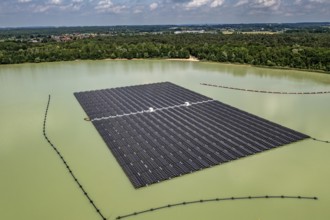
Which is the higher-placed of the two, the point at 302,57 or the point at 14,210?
the point at 302,57

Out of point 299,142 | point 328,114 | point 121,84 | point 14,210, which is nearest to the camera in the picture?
point 14,210

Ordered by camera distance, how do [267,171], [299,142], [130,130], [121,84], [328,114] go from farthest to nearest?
[121,84]
[328,114]
[130,130]
[299,142]
[267,171]

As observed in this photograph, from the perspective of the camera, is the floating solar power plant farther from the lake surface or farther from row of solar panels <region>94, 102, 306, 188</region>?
the lake surface

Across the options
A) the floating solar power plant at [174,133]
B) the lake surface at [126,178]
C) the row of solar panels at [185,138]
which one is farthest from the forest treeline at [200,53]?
the row of solar panels at [185,138]

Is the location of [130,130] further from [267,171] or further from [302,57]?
[302,57]

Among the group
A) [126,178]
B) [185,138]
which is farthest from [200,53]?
[126,178]

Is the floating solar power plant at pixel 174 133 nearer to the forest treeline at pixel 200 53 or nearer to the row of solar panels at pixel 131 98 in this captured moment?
the row of solar panels at pixel 131 98

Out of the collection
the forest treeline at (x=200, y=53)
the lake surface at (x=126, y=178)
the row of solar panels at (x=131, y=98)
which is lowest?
the lake surface at (x=126, y=178)

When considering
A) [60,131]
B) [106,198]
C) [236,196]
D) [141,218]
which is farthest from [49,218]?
[60,131]
